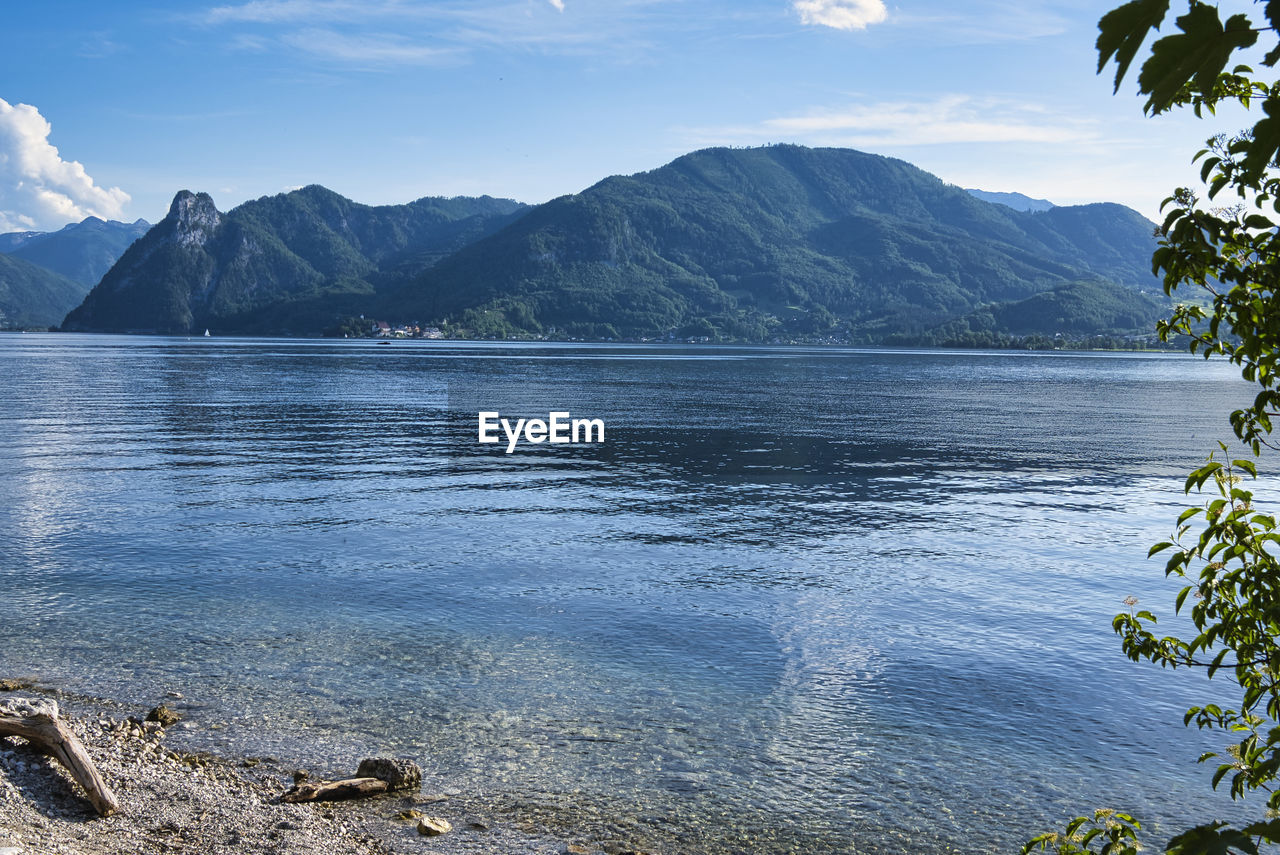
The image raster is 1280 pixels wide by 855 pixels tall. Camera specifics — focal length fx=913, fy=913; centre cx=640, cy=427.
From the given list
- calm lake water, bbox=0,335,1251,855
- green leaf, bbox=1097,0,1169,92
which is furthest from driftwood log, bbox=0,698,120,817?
green leaf, bbox=1097,0,1169,92

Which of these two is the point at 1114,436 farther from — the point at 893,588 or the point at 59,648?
the point at 59,648

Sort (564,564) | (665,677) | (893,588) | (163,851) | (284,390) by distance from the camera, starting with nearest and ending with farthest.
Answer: (163,851) → (665,677) → (893,588) → (564,564) → (284,390)

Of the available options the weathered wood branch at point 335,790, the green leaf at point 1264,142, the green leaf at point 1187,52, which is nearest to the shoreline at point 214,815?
the weathered wood branch at point 335,790

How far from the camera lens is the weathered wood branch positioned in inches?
512

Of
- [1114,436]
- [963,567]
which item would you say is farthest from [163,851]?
[1114,436]

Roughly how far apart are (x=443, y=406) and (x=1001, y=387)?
85909mm

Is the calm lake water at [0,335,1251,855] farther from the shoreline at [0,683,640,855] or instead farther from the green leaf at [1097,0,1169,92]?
the green leaf at [1097,0,1169,92]

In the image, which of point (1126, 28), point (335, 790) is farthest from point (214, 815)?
point (1126, 28)

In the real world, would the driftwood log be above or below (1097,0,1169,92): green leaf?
below

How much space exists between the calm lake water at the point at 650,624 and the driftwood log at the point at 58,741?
2.40 metres

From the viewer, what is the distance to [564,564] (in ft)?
90.3

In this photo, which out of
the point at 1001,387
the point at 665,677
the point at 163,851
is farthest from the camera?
the point at 1001,387

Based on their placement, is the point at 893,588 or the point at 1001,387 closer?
the point at 893,588

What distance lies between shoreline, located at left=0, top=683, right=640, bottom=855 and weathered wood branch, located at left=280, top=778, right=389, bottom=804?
0.41 feet
